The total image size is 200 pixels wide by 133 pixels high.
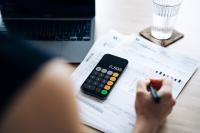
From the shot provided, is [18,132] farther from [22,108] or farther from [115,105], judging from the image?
[115,105]

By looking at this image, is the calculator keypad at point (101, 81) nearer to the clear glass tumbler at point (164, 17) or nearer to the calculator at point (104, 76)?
the calculator at point (104, 76)

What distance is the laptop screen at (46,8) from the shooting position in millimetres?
1139

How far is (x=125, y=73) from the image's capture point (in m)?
0.97

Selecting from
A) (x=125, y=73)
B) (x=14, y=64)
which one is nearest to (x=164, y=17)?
(x=125, y=73)

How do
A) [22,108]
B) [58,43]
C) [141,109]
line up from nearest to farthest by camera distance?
[22,108] < [141,109] < [58,43]

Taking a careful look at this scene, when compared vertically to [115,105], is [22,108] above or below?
above

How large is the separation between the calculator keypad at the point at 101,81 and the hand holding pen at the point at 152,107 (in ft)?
0.32

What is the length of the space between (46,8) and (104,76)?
365mm

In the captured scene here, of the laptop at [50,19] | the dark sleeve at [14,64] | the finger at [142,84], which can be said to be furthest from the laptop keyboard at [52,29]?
the dark sleeve at [14,64]

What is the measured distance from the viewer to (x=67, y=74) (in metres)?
0.47

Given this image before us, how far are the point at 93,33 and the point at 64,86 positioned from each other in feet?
2.23

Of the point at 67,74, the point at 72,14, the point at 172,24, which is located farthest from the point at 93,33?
the point at 67,74

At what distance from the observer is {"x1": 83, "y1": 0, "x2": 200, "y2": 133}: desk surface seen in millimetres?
856

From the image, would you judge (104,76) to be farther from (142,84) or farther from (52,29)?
(52,29)
